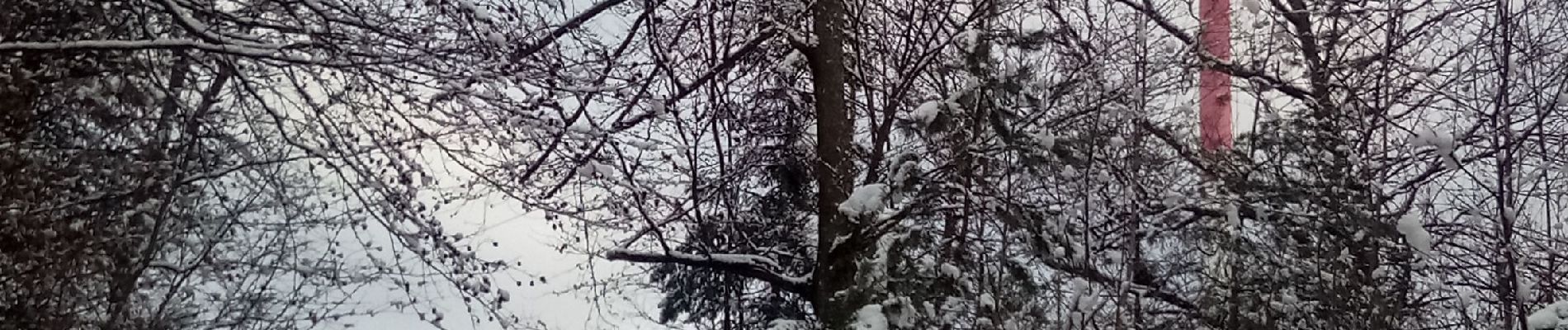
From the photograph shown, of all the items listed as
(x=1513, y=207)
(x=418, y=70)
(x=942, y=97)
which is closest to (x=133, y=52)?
(x=418, y=70)

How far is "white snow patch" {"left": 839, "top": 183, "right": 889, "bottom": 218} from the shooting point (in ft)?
17.3

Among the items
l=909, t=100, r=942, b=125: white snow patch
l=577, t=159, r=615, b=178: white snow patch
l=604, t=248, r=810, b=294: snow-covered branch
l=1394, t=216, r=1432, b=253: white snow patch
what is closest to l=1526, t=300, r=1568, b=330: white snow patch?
l=1394, t=216, r=1432, b=253: white snow patch

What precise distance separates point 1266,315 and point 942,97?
1809 millimetres

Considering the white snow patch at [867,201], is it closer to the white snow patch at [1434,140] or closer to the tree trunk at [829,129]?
the tree trunk at [829,129]

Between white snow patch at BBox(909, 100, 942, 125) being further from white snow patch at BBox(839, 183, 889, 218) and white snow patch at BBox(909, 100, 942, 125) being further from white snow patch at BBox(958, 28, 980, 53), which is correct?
white snow patch at BBox(839, 183, 889, 218)

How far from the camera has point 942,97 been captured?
5879 mm

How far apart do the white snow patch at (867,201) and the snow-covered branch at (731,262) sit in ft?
2.67

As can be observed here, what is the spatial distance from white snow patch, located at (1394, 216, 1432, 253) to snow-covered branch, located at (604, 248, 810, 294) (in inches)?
108

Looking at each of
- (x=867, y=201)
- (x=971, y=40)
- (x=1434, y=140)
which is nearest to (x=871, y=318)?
(x=867, y=201)

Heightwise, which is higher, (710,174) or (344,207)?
(710,174)

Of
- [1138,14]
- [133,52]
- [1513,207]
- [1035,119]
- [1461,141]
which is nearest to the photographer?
[133,52]

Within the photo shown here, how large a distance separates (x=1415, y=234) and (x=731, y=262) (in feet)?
10.3

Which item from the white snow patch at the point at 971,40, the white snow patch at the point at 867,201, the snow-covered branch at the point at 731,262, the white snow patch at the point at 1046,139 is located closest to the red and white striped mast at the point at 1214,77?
the white snow patch at the point at 1046,139

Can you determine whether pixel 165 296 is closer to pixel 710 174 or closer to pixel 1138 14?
pixel 710 174
